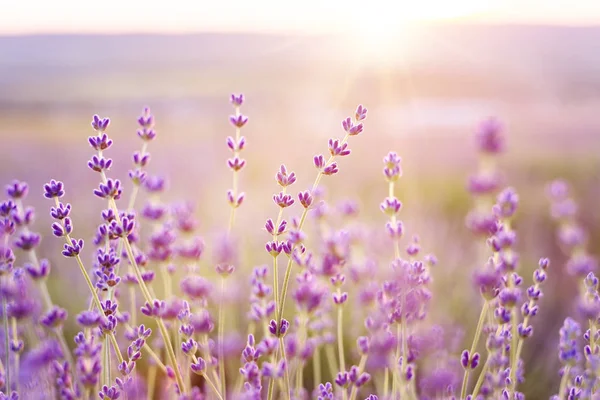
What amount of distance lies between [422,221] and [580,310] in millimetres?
2923

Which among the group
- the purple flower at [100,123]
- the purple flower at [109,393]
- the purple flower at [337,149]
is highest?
the purple flower at [100,123]

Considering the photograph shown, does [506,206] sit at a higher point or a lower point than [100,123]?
lower

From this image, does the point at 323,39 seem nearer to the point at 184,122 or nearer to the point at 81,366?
the point at 184,122

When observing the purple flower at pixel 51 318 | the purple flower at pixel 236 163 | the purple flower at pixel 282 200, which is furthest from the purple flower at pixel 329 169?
the purple flower at pixel 51 318

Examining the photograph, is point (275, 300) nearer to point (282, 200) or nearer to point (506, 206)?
point (282, 200)

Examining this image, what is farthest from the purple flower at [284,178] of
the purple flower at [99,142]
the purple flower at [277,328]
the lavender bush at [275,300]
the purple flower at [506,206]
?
the purple flower at [506,206]

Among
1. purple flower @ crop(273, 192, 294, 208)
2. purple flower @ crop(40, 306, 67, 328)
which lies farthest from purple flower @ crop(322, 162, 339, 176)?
purple flower @ crop(40, 306, 67, 328)

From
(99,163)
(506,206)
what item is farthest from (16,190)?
(506,206)

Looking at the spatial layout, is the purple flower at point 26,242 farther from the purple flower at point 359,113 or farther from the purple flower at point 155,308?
the purple flower at point 359,113

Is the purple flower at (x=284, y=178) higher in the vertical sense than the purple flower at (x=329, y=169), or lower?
lower

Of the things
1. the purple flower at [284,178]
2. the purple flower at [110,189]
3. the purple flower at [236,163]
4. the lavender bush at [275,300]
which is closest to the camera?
the lavender bush at [275,300]

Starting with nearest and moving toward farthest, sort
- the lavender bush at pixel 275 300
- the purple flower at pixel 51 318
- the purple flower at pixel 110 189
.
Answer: the purple flower at pixel 51 318, the lavender bush at pixel 275 300, the purple flower at pixel 110 189

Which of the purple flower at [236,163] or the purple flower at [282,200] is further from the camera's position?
the purple flower at [236,163]

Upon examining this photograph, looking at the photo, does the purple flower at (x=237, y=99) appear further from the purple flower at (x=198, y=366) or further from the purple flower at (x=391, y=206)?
the purple flower at (x=198, y=366)
